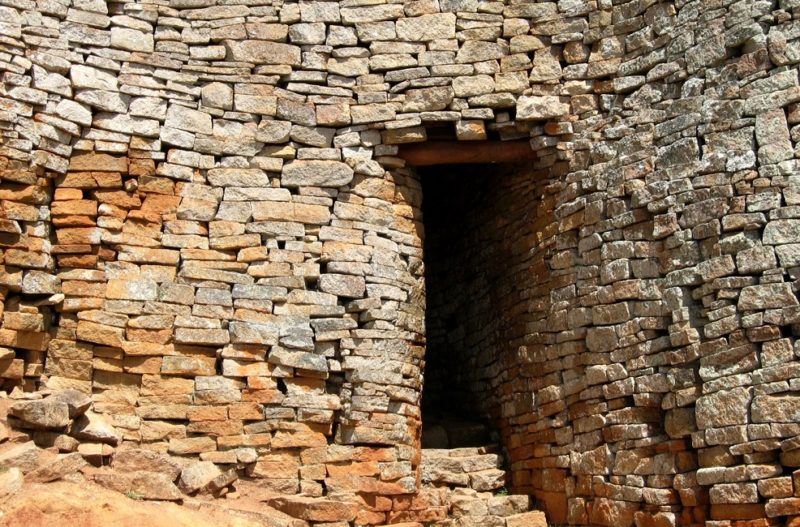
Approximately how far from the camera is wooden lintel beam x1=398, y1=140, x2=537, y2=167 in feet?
27.5

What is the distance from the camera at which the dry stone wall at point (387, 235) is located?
23.0 feet

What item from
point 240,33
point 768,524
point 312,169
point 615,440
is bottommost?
point 768,524

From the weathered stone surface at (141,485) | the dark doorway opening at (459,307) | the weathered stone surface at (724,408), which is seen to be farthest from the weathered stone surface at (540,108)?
the weathered stone surface at (141,485)

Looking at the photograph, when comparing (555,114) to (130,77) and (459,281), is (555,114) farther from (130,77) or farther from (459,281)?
(130,77)

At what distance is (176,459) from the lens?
7.12 meters

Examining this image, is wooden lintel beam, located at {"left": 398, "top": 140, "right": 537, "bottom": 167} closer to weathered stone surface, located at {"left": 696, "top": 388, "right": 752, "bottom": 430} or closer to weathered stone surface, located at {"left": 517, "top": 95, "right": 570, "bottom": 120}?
weathered stone surface, located at {"left": 517, "top": 95, "right": 570, "bottom": 120}

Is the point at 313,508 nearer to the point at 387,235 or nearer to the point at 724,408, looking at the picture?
the point at 387,235

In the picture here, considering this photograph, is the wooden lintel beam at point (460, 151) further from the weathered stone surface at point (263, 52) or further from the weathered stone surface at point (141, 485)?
the weathered stone surface at point (141, 485)

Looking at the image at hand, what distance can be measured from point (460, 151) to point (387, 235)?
100cm

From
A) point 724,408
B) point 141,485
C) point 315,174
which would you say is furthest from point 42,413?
point 724,408

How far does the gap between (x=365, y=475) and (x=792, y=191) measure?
12.1 feet

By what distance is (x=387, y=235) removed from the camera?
26.6 feet

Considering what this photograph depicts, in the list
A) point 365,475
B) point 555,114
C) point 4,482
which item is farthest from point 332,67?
point 4,482

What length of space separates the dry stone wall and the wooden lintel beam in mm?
116
